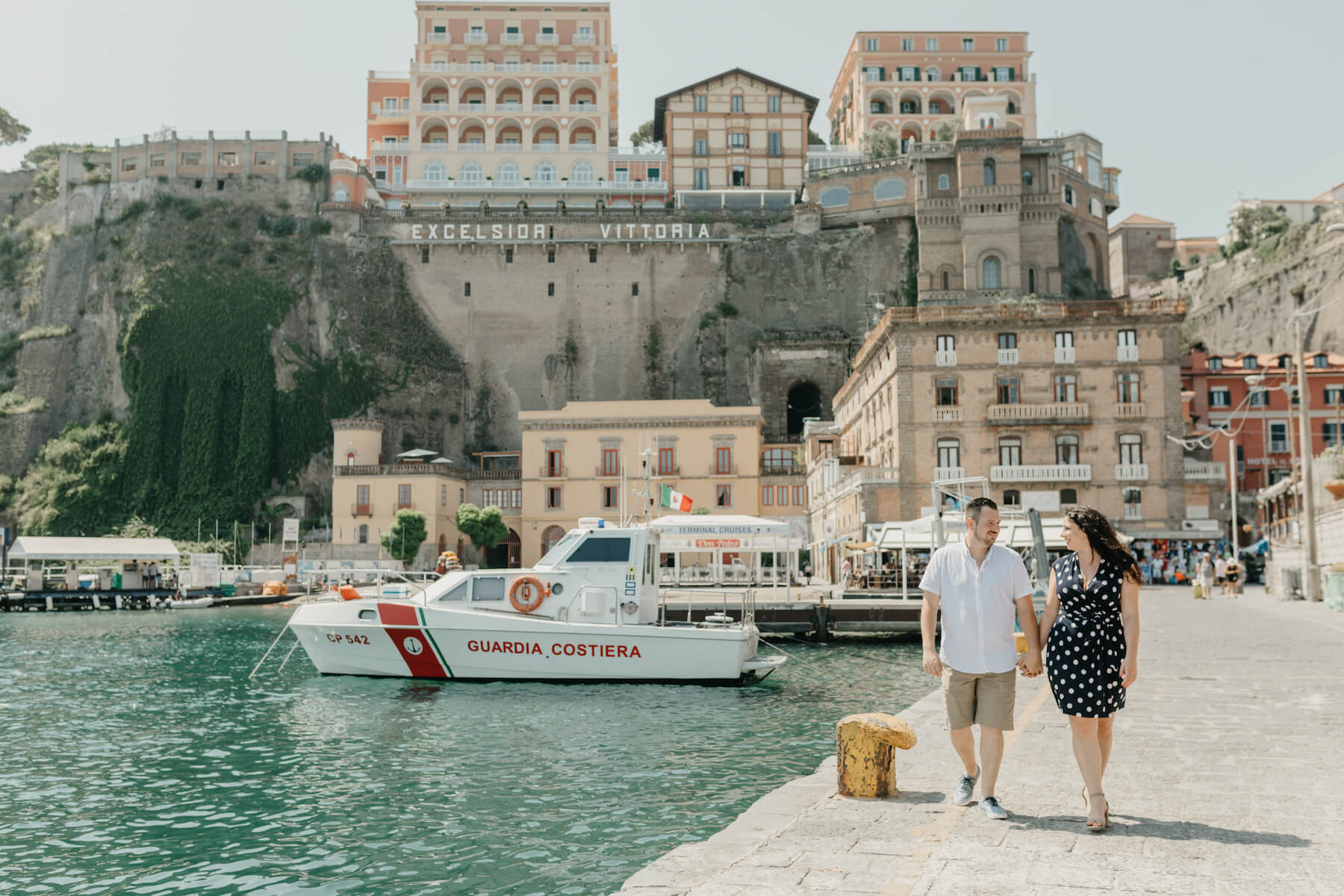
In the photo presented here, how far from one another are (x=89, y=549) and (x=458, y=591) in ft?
122

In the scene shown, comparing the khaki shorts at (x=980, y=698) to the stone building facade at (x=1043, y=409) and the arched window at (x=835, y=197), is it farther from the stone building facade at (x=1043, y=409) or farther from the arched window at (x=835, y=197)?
the arched window at (x=835, y=197)

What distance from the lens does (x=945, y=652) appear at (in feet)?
24.1

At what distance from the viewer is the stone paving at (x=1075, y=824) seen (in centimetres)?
582

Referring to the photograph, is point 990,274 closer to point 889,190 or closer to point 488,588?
point 889,190

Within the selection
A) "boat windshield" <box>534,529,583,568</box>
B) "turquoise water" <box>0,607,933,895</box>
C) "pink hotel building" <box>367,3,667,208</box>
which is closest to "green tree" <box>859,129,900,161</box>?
"pink hotel building" <box>367,3,667,208</box>

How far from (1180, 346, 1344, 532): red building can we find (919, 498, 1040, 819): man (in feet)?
166

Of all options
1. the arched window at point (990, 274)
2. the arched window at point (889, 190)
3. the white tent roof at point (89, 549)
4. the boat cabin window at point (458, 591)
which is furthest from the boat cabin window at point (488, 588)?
the arched window at point (889, 190)

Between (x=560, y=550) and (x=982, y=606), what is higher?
(x=560, y=550)

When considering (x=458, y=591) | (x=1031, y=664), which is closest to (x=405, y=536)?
(x=458, y=591)

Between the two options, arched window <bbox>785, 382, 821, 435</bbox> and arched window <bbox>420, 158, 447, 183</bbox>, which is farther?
arched window <bbox>420, 158, 447, 183</bbox>

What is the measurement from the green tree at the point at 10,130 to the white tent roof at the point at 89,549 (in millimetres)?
28446

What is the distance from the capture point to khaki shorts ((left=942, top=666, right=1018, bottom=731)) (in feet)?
23.5

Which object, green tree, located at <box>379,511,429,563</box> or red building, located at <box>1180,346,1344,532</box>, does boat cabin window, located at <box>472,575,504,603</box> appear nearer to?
green tree, located at <box>379,511,429,563</box>

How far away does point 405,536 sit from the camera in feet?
185
